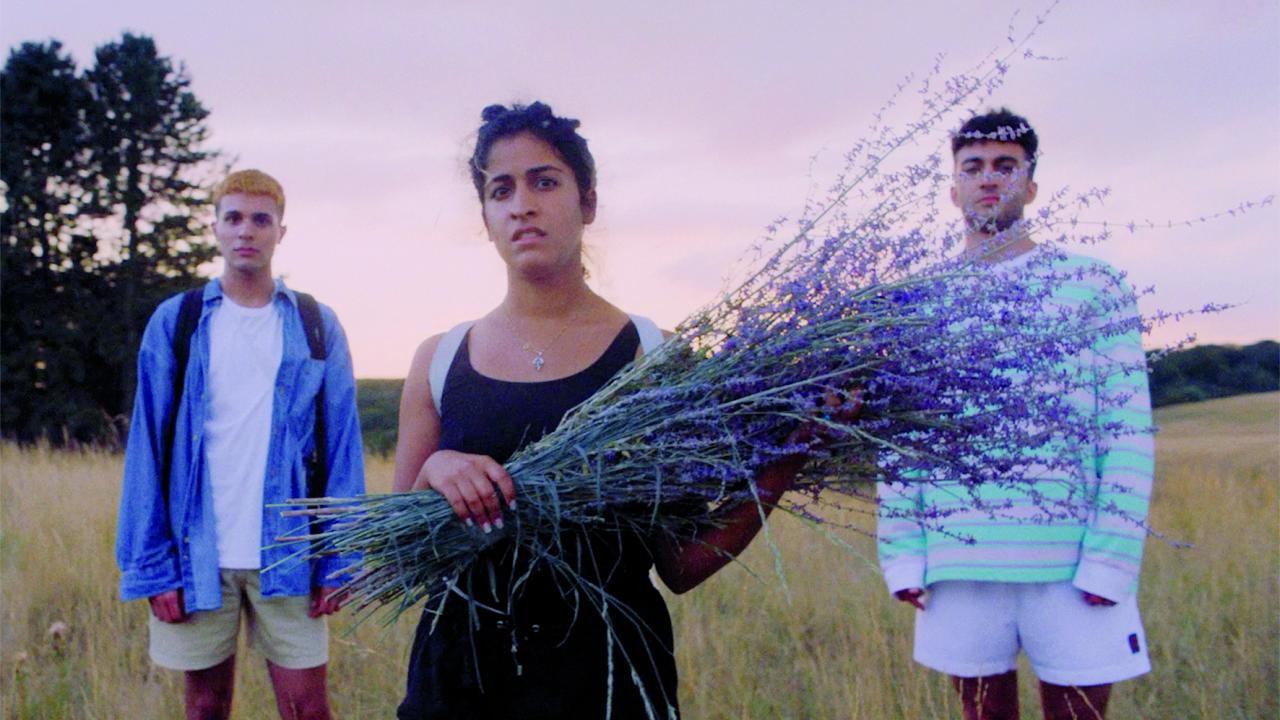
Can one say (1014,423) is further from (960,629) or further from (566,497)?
(960,629)

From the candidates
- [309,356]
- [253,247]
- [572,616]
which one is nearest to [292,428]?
[309,356]

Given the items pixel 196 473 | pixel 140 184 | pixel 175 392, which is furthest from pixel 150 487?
pixel 140 184

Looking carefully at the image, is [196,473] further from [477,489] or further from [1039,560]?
[1039,560]

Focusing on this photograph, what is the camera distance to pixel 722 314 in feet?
6.22

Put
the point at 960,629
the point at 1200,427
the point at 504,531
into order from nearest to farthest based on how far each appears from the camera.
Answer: the point at 504,531 < the point at 960,629 < the point at 1200,427

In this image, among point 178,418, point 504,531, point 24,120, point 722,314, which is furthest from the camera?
point 24,120

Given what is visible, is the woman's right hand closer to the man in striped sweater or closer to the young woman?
the young woman

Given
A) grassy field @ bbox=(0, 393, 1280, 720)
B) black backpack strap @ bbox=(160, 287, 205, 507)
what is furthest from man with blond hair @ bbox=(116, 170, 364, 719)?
grassy field @ bbox=(0, 393, 1280, 720)

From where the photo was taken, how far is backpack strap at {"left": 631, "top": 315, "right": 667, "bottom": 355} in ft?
6.61

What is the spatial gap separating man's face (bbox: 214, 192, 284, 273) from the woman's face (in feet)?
4.82

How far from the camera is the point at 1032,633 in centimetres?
264

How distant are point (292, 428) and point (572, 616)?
1.58m

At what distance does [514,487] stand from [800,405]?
0.48m

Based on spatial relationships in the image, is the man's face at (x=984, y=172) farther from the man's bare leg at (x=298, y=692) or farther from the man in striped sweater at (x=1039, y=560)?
the man's bare leg at (x=298, y=692)
